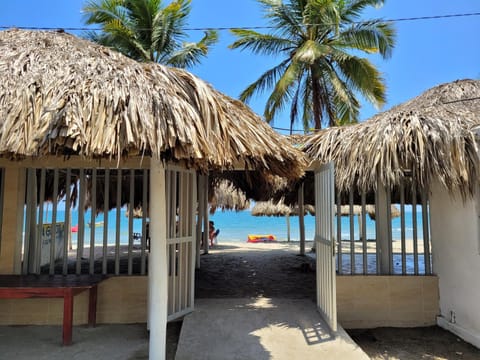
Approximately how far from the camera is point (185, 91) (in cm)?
323

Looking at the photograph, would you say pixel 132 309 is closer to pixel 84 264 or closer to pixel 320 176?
pixel 84 264

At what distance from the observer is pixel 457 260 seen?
4.79 meters

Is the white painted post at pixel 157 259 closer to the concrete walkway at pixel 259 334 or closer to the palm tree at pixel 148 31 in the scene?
the concrete walkway at pixel 259 334

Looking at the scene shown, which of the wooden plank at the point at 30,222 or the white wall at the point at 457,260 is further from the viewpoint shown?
the wooden plank at the point at 30,222

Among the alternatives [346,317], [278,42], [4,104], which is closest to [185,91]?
[4,104]

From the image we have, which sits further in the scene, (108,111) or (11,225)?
(11,225)

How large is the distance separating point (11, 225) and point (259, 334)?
370 cm

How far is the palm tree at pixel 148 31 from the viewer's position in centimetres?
1124

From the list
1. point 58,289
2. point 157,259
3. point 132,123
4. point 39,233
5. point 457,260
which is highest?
point 132,123

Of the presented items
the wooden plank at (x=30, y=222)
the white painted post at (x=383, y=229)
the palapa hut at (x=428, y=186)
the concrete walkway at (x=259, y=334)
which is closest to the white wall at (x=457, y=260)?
the palapa hut at (x=428, y=186)

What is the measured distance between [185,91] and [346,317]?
3.94 m

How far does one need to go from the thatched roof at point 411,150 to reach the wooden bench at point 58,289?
344 centimetres

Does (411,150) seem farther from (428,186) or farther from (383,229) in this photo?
(383,229)

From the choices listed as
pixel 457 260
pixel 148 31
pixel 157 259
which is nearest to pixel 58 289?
pixel 157 259
